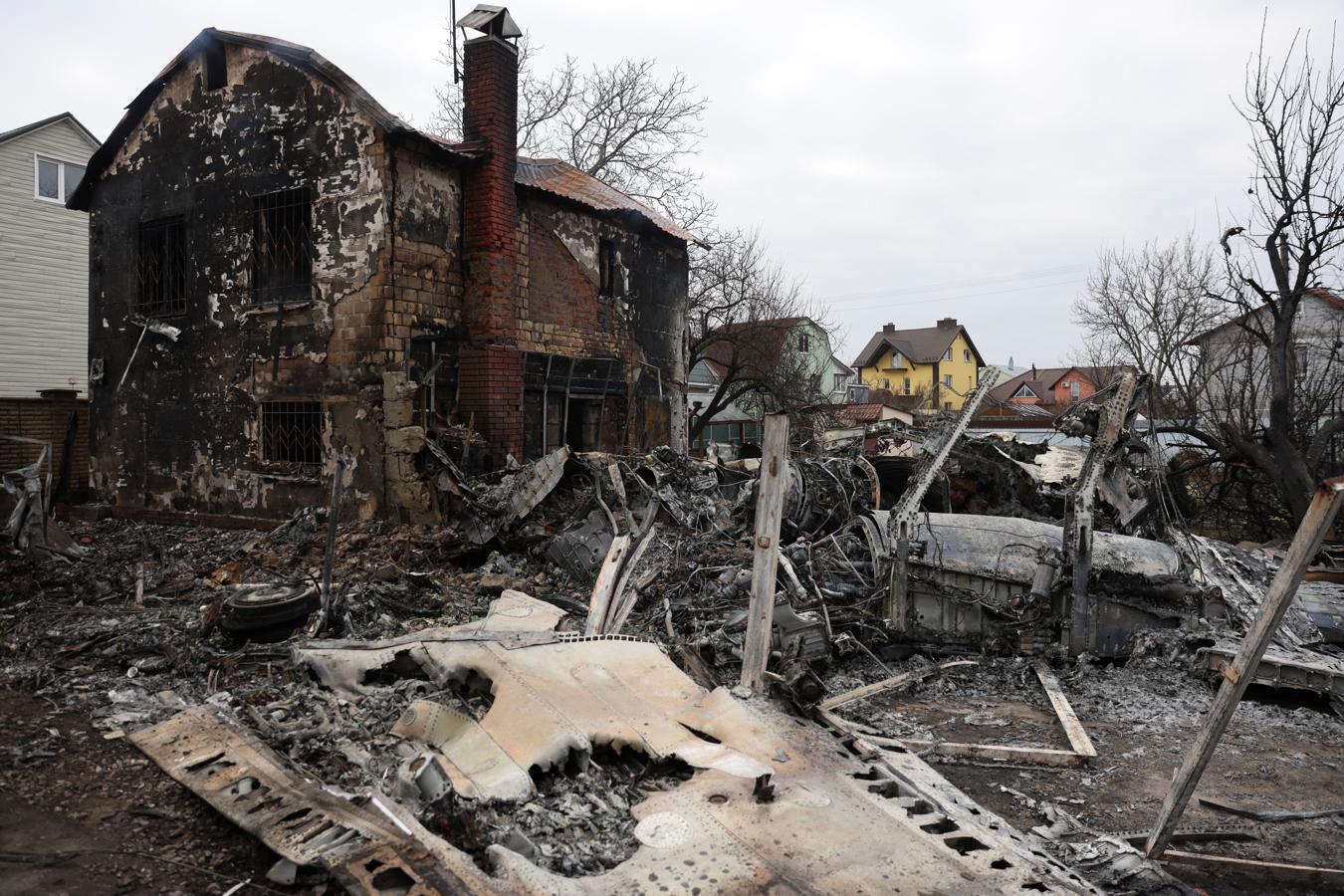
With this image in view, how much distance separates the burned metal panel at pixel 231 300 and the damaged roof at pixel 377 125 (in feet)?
0.56

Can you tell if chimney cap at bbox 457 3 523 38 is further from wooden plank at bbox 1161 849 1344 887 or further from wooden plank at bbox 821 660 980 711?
wooden plank at bbox 1161 849 1344 887

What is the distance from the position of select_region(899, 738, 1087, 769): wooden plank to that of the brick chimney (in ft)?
24.3

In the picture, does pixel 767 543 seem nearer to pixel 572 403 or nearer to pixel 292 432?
pixel 292 432

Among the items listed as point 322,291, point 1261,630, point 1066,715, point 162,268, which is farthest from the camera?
point 162,268

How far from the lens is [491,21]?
453 inches

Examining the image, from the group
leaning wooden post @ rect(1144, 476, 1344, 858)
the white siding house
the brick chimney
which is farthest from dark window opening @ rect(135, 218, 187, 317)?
leaning wooden post @ rect(1144, 476, 1344, 858)

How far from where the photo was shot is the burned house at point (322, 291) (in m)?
10.7

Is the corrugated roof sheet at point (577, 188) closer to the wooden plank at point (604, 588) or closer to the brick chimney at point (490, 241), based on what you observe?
the brick chimney at point (490, 241)

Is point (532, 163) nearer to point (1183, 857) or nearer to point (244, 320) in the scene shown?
point (244, 320)

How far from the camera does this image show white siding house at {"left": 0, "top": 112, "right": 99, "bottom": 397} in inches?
774

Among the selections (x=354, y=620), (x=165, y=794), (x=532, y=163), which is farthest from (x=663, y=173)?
(x=165, y=794)

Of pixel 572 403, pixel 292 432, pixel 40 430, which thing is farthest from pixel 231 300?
pixel 40 430

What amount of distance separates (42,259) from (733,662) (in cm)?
2264

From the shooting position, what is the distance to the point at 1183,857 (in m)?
4.00
